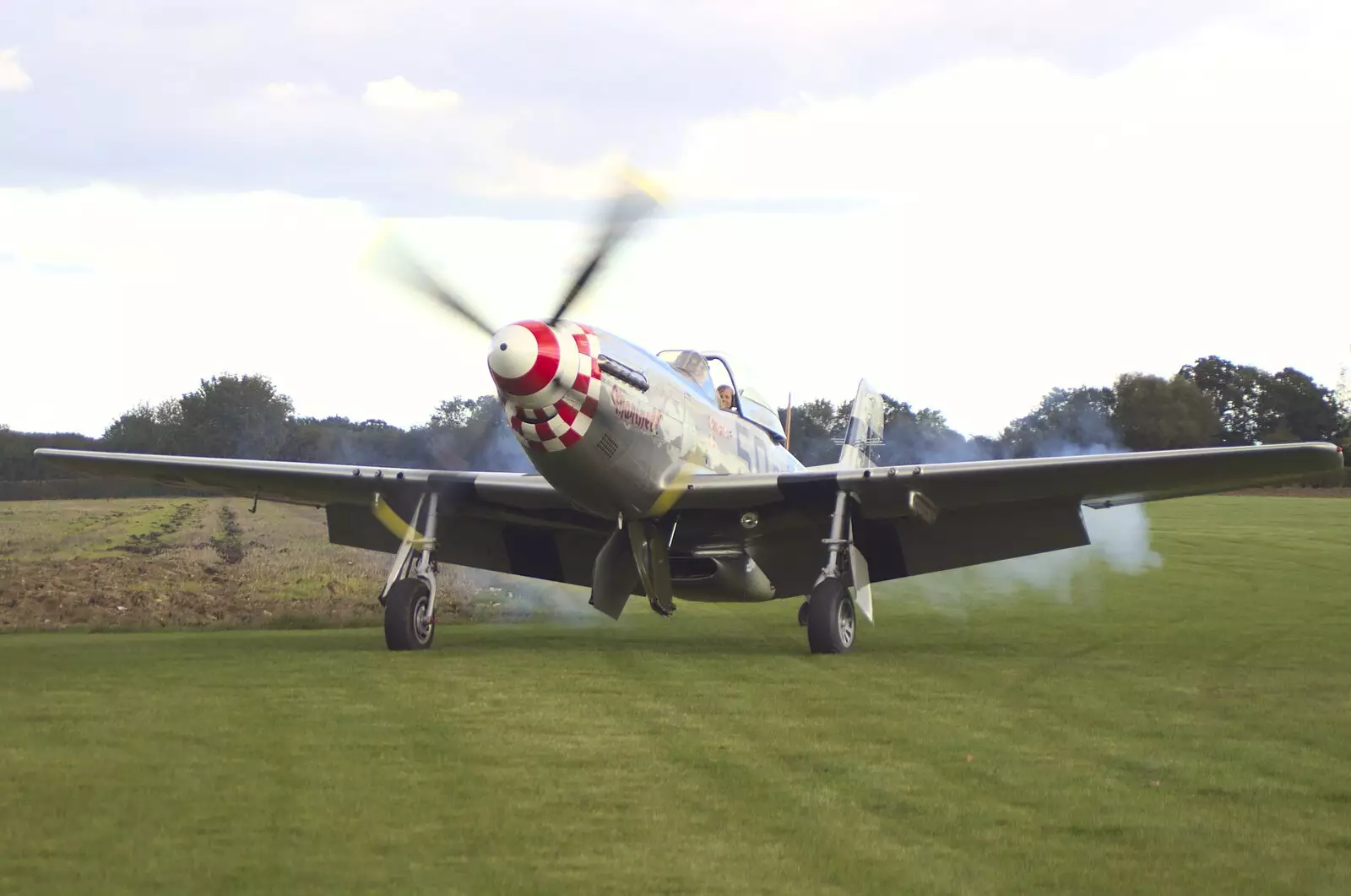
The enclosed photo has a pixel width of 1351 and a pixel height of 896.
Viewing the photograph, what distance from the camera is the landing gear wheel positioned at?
494 inches

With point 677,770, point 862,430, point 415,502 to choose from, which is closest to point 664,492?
point 415,502

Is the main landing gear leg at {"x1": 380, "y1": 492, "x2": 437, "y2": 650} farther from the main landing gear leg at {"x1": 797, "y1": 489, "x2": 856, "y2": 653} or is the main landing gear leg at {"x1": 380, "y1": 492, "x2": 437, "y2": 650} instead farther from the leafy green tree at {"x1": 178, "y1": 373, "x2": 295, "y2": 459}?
the leafy green tree at {"x1": 178, "y1": 373, "x2": 295, "y2": 459}

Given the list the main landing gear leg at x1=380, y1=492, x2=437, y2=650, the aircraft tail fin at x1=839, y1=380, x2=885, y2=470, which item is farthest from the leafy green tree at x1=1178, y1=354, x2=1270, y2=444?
the main landing gear leg at x1=380, y1=492, x2=437, y2=650

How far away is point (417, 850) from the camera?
16.5 ft

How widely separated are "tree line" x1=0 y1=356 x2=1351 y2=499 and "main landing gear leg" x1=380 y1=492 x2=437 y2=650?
64.0 feet

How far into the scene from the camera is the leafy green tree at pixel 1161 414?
122 ft

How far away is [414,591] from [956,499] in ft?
16.8

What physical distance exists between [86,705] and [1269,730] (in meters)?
6.76

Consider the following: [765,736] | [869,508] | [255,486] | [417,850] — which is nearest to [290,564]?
[255,486]

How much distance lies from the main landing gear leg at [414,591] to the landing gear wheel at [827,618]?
11.3ft

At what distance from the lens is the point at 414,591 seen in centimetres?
1302

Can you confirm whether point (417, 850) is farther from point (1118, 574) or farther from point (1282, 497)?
point (1282, 497)

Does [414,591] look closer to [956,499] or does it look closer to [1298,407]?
[956,499]

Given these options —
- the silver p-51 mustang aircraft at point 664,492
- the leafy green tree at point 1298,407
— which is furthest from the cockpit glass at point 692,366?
the leafy green tree at point 1298,407
